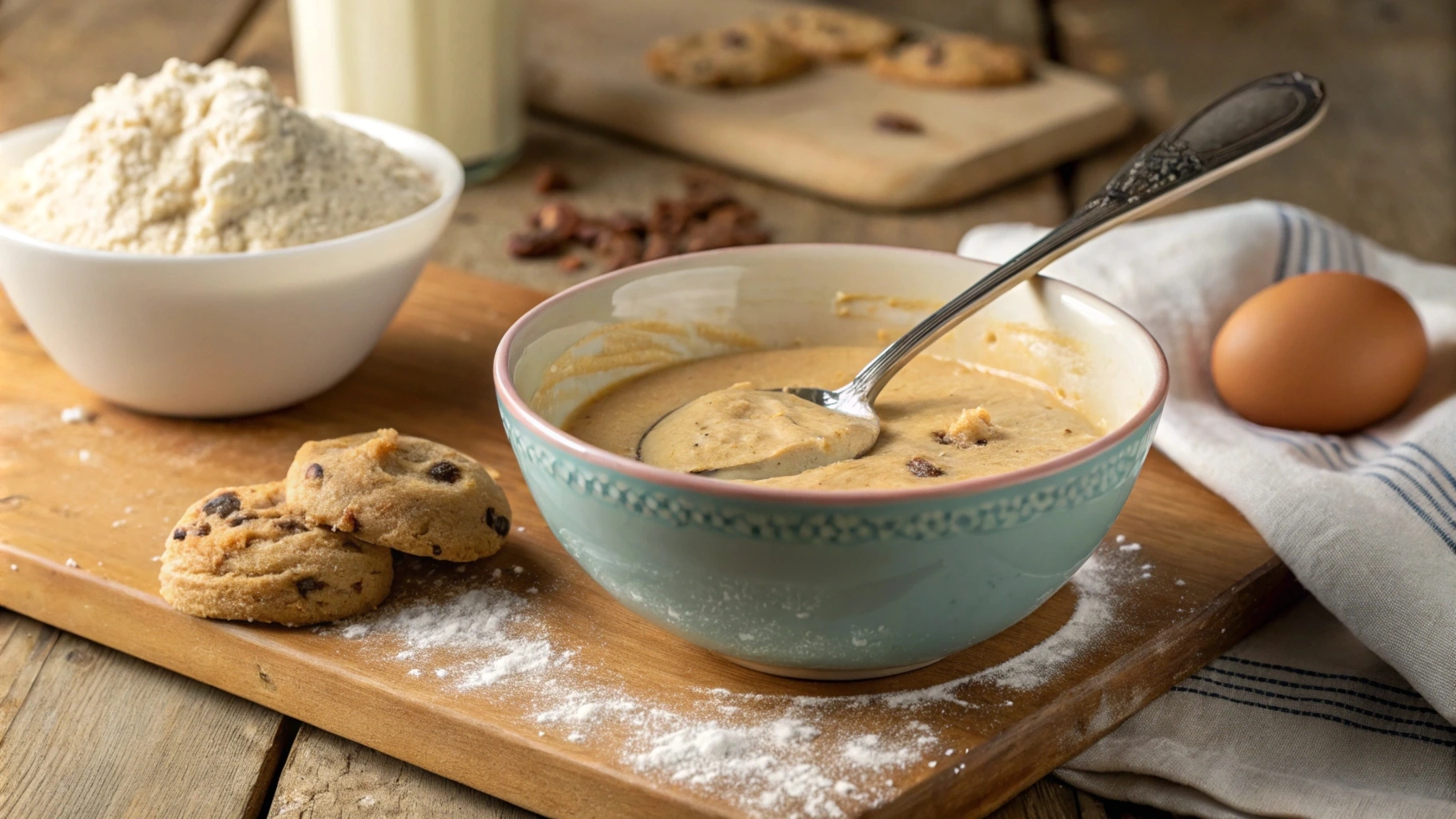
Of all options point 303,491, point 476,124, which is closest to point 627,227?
point 476,124

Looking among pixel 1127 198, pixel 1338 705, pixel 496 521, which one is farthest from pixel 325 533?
pixel 1338 705

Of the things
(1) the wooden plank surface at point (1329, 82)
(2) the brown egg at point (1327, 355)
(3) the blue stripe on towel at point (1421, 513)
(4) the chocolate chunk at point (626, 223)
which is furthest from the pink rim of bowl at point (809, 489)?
(1) the wooden plank surface at point (1329, 82)

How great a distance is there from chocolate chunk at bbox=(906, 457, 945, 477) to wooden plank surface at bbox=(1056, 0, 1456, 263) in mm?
1962

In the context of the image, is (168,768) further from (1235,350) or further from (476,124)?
(476,124)

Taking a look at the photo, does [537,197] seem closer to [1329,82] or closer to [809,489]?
[809,489]

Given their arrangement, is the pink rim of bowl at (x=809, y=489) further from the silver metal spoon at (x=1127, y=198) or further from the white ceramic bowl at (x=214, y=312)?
the white ceramic bowl at (x=214, y=312)

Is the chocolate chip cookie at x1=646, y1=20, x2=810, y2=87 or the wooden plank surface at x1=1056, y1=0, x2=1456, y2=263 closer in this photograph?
the wooden plank surface at x1=1056, y1=0, x2=1456, y2=263

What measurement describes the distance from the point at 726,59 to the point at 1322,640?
220 cm

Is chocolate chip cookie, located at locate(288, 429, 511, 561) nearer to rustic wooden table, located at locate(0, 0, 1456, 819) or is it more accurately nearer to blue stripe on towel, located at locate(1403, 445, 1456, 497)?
rustic wooden table, located at locate(0, 0, 1456, 819)

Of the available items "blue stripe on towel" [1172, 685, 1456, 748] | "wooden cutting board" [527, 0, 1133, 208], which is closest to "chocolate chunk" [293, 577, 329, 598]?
"blue stripe on towel" [1172, 685, 1456, 748]

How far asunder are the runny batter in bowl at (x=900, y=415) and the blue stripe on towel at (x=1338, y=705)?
33 centimetres

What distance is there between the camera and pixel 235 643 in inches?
59.6

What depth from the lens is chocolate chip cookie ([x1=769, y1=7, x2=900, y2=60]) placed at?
3715mm

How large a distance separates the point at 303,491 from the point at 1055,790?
0.89 m
